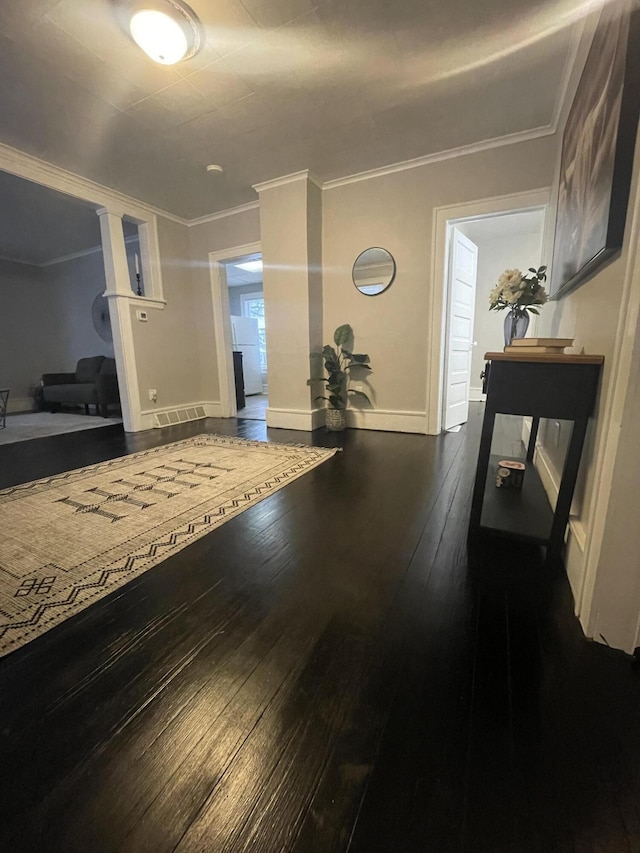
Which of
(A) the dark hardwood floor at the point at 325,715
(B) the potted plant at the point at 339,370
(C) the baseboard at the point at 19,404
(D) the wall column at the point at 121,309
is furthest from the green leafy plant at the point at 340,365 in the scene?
(C) the baseboard at the point at 19,404

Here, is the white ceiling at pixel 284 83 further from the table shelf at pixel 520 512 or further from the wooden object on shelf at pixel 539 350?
the table shelf at pixel 520 512

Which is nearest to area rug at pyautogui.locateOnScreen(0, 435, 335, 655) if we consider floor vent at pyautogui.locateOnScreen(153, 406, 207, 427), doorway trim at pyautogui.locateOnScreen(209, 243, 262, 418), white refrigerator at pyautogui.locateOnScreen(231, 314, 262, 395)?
floor vent at pyautogui.locateOnScreen(153, 406, 207, 427)

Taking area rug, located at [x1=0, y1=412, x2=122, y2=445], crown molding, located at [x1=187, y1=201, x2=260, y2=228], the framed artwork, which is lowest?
area rug, located at [x1=0, y1=412, x2=122, y2=445]

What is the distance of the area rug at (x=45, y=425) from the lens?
148 inches

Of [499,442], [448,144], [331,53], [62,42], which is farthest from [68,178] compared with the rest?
[499,442]

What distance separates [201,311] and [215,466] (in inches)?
113

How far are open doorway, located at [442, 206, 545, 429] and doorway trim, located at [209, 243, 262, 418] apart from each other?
2.22 meters

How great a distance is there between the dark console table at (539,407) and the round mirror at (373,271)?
2366 millimetres

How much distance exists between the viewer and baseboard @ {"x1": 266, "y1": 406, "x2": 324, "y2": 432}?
146 inches

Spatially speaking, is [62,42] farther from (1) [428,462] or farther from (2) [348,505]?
(1) [428,462]

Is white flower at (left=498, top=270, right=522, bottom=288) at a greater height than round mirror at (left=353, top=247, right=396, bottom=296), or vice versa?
round mirror at (left=353, top=247, right=396, bottom=296)

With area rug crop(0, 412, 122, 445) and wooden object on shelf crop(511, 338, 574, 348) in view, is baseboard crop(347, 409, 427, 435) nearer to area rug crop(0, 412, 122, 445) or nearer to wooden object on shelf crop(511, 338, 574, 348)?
wooden object on shelf crop(511, 338, 574, 348)

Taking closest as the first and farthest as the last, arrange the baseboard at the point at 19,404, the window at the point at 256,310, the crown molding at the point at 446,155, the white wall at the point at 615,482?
1. the white wall at the point at 615,482
2. the crown molding at the point at 446,155
3. the baseboard at the point at 19,404
4. the window at the point at 256,310

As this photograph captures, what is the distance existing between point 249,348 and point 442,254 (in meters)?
4.86
